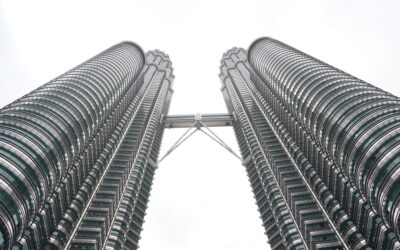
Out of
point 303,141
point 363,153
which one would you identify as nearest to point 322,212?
point 303,141

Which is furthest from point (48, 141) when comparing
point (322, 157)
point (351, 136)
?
point (322, 157)

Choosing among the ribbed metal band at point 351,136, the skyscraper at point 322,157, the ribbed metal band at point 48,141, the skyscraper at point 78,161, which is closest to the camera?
the ribbed metal band at point 48,141

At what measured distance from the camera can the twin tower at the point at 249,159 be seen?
57.7 metres

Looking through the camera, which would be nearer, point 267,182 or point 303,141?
point 303,141

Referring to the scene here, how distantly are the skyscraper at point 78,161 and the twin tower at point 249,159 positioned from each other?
27 cm

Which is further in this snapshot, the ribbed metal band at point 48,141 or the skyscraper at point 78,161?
the skyscraper at point 78,161

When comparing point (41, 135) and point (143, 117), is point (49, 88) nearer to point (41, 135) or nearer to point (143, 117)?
point (41, 135)

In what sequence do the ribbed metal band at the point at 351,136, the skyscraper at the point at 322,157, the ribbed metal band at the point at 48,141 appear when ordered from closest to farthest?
1. the ribbed metal band at the point at 48,141
2. the ribbed metal band at the point at 351,136
3. the skyscraper at the point at 322,157

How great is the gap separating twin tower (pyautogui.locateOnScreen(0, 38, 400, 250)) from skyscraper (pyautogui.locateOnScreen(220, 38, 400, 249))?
0.87 ft

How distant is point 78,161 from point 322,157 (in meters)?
52.9

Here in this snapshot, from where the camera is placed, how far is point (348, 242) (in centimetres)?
7156

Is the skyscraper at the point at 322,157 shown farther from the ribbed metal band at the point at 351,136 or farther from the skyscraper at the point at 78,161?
the skyscraper at the point at 78,161

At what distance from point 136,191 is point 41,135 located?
42060 mm

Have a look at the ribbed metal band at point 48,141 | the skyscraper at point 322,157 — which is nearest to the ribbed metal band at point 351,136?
the skyscraper at point 322,157
